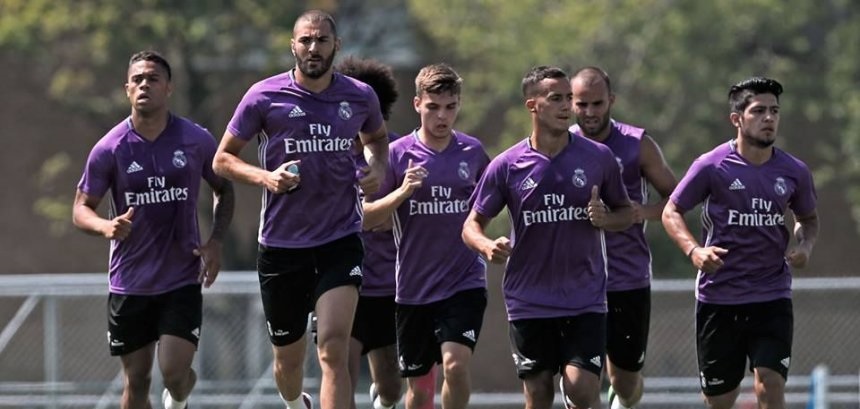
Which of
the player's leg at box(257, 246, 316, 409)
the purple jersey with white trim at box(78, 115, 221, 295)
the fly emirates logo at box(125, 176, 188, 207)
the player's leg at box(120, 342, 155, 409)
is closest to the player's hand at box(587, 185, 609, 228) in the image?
the player's leg at box(257, 246, 316, 409)

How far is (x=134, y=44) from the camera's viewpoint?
1030 inches

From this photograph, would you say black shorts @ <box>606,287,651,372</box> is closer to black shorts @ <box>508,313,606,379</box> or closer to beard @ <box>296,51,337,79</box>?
black shorts @ <box>508,313,606,379</box>

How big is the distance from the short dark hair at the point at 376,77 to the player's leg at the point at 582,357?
7.52 ft

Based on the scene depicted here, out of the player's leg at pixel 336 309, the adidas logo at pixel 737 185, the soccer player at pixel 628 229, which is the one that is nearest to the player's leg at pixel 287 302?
the player's leg at pixel 336 309

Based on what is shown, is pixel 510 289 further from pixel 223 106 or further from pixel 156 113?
pixel 223 106

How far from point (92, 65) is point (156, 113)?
1790cm

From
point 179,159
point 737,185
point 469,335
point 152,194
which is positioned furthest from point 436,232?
point 737,185

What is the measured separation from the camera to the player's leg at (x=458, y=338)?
1093cm

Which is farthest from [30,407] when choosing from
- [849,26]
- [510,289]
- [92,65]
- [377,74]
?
[849,26]

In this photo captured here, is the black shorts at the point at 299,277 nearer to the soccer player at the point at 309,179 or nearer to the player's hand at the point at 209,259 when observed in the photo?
the soccer player at the point at 309,179

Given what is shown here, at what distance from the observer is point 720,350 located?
10992 millimetres

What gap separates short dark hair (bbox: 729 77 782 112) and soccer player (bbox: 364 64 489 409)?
64.9 inches

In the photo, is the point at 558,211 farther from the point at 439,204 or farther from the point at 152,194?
the point at 152,194

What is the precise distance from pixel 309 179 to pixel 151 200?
1198 millimetres
